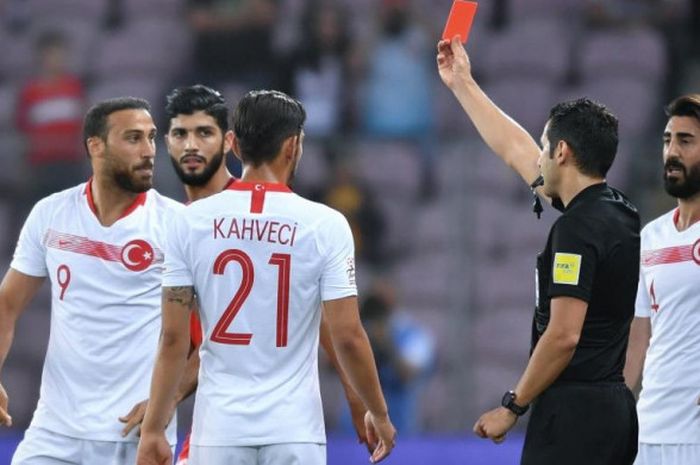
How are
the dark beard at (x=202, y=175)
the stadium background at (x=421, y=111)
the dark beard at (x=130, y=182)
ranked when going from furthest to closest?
the stadium background at (x=421, y=111) < the dark beard at (x=202, y=175) < the dark beard at (x=130, y=182)

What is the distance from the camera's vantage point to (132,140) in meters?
6.03

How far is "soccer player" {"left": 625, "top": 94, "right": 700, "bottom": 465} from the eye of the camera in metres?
5.72

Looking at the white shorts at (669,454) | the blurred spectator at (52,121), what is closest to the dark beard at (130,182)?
the white shorts at (669,454)

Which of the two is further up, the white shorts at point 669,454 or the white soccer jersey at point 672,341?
the white soccer jersey at point 672,341

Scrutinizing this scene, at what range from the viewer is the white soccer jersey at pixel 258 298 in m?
4.70

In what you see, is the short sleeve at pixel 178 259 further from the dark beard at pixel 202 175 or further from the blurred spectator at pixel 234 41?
the blurred spectator at pixel 234 41

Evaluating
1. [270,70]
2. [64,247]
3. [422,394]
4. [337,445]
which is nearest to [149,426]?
[64,247]

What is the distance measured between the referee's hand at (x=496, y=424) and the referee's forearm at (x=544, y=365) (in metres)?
0.06

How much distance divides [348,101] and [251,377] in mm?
6799

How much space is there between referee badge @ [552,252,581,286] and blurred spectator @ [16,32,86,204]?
632 cm

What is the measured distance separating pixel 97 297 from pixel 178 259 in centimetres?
112

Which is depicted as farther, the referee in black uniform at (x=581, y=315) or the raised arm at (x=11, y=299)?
the raised arm at (x=11, y=299)

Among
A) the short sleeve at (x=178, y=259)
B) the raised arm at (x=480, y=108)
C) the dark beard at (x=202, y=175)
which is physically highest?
the raised arm at (x=480, y=108)

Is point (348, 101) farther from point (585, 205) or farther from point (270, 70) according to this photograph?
point (585, 205)
